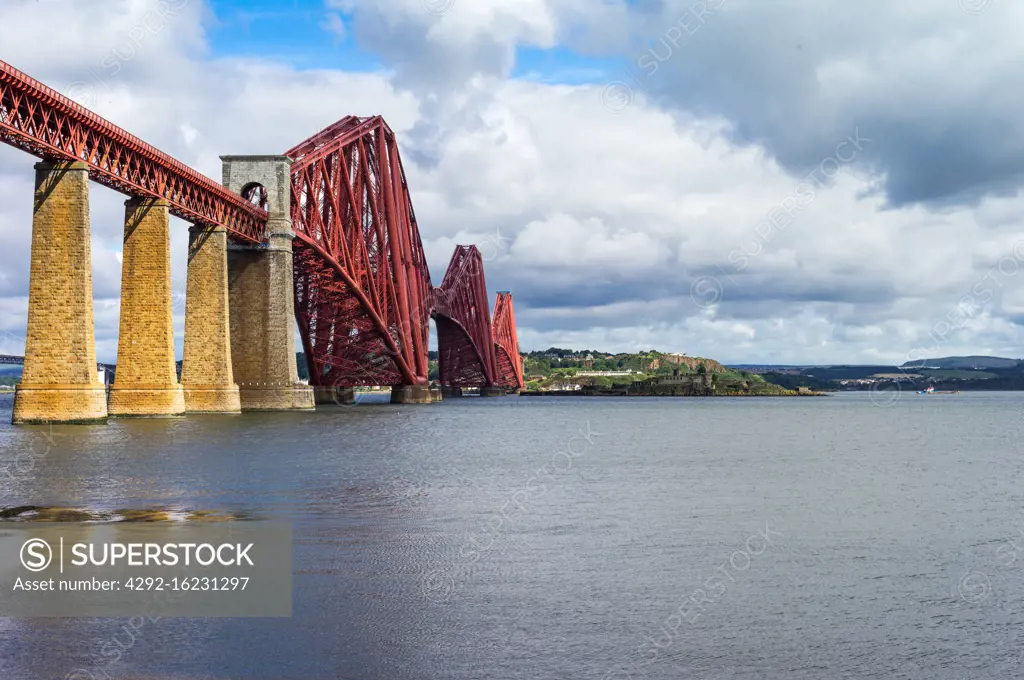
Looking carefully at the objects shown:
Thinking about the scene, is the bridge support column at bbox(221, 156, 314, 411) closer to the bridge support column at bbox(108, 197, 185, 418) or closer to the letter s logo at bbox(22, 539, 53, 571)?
the bridge support column at bbox(108, 197, 185, 418)

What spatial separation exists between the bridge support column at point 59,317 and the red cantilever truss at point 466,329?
105m

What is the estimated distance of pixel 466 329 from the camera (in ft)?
527

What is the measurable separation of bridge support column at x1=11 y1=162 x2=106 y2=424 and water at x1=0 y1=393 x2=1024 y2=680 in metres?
5.43

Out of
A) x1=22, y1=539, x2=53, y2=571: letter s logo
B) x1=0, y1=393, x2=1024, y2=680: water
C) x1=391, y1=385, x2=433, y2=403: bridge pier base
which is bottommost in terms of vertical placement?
x1=0, y1=393, x2=1024, y2=680: water

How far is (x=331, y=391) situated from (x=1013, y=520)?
88014 millimetres

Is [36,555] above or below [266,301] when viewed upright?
below

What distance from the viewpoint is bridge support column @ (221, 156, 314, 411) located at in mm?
72875

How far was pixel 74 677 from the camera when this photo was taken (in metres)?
9.39

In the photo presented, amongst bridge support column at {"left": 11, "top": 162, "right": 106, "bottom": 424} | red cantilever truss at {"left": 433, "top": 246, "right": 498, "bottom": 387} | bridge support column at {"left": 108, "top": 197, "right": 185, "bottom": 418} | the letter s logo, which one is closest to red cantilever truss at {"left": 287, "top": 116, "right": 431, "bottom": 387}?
bridge support column at {"left": 108, "top": 197, "right": 185, "bottom": 418}

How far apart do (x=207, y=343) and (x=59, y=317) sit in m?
20.7

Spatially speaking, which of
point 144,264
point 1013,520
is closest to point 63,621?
point 1013,520

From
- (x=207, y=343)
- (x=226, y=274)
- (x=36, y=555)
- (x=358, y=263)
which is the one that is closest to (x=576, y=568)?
(x=36, y=555)

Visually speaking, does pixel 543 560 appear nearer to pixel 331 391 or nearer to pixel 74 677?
pixel 74 677

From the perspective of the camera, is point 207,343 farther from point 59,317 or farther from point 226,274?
point 59,317
